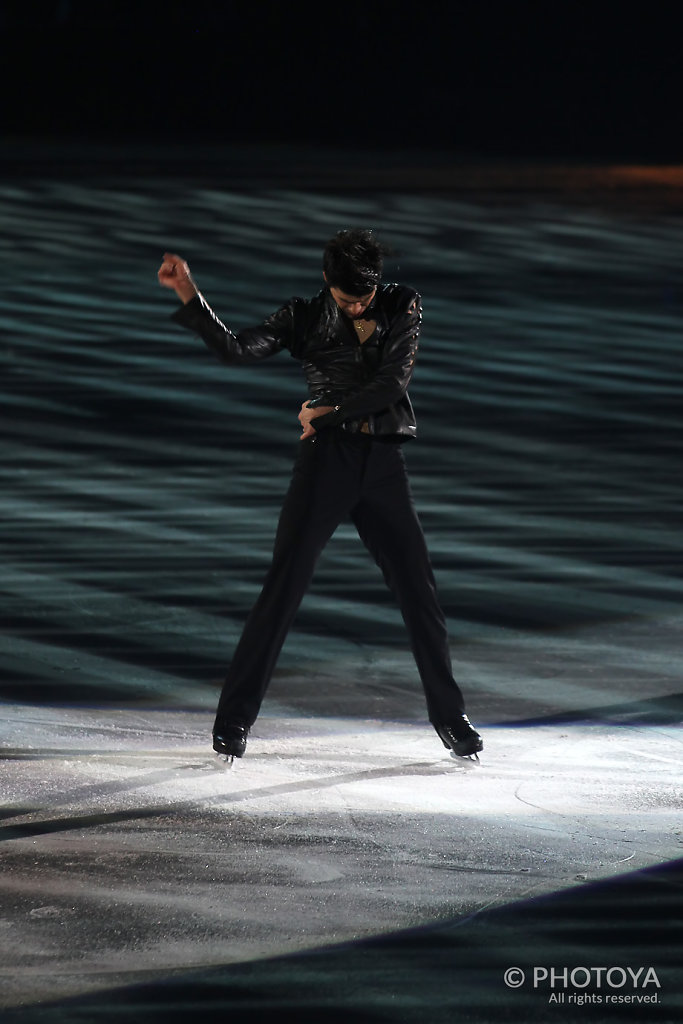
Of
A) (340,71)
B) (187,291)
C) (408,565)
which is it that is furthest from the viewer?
(340,71)

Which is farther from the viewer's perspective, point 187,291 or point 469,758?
point 469,758

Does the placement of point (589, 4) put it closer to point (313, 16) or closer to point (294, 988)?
point (313, 16)

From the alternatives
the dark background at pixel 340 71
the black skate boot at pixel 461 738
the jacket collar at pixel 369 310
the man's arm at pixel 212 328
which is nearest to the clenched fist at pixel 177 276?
the man's arm at pixel 212 328

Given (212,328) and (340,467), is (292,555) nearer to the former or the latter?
(340,467)

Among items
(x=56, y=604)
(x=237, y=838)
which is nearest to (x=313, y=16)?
(x=56, y=604)

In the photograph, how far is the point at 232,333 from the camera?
16.9 feet

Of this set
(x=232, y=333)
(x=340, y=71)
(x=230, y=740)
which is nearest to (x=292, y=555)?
(x=230, y=740)

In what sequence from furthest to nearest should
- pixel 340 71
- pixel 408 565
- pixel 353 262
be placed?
pixel 340 71
pixel 408 565
pixel 353 262

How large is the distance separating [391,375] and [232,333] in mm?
492

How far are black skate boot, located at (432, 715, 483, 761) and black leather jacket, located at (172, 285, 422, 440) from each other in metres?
0.89

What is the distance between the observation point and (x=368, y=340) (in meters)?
5.27

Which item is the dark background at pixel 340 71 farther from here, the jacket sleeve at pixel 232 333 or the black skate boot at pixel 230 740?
the black skate boot at pixel 230 740

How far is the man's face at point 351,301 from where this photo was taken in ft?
17.0

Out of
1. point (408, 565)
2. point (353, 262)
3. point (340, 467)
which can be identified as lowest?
point (408, 565)
